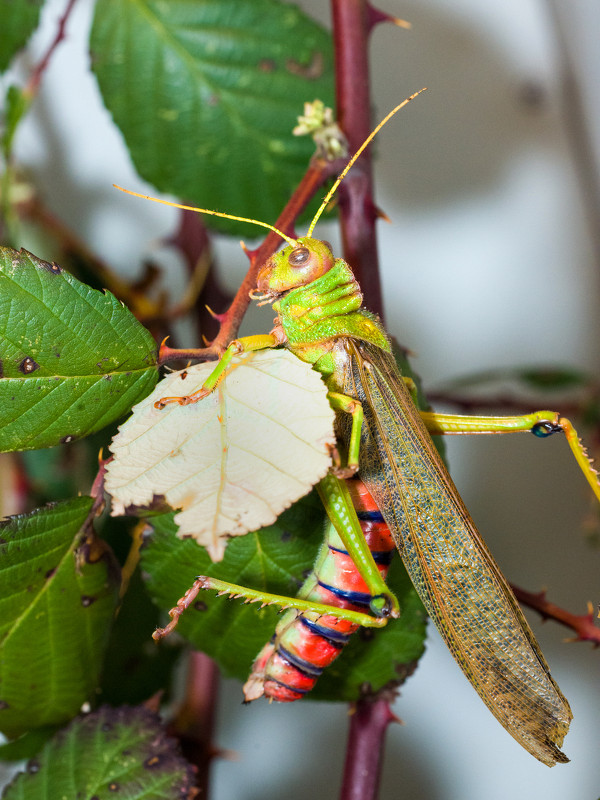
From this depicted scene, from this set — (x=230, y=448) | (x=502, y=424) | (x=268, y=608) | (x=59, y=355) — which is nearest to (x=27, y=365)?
(x=59, y=355)

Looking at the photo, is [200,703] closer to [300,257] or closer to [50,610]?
[50,610]

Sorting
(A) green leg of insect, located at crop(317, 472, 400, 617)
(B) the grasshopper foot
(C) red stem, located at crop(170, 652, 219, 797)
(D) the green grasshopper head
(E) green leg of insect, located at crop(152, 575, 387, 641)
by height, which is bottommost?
(C) red stem, located at crop(170, 652, 219, 797)

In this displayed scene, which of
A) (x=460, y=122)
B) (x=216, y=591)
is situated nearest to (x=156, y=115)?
(x=216, y=591)

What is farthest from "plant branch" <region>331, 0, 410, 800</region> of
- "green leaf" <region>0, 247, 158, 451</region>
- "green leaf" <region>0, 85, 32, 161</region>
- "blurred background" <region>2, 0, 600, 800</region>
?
"blurred background" <region>2, 0, 600, 800</region>

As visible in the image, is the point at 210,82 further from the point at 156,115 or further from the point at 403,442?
the point at 403,442

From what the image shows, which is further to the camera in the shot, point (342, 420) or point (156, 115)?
point (156, 115)

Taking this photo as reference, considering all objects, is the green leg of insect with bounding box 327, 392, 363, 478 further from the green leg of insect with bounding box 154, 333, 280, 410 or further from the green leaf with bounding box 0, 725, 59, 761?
the green leaf with bounding box 0, 725, 59, 761

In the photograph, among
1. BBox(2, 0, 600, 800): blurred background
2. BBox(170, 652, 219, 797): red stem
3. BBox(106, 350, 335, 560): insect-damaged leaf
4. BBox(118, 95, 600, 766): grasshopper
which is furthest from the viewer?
BBox(2, 0, 600, 800): blurred background
